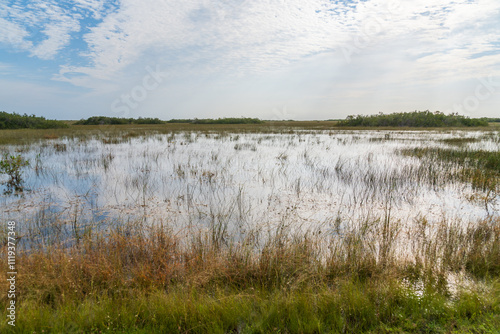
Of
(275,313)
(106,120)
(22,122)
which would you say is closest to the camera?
(275,313)

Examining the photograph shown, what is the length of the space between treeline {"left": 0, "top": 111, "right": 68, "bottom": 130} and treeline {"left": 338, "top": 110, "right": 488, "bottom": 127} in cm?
6064

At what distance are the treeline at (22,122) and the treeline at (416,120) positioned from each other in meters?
60.6

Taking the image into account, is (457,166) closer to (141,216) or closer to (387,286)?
(387,286)

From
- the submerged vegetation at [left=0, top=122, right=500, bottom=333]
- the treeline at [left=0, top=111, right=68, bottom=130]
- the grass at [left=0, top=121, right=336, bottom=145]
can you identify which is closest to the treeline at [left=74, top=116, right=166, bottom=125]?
the grass at [left=0, top=121, right=336, bottom=145]

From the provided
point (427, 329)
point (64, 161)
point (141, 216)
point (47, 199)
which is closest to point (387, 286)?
point (427, 329)

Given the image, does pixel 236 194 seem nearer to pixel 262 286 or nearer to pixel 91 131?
pixel 262 286

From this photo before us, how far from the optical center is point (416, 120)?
182 feet

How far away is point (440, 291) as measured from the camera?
336cm

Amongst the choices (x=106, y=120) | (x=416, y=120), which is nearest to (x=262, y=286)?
(x=416, y=120)

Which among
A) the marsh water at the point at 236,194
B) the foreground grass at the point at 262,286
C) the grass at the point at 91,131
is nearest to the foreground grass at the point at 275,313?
the foreground grass at the point at 262,286

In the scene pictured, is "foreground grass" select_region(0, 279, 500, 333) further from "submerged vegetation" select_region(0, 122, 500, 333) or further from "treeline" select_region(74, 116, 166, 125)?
"treeline" select_region(74, 116, 166, 125)

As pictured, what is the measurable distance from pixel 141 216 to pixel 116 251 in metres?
2.00

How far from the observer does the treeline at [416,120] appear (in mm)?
54562

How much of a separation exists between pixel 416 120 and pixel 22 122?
7420cm
